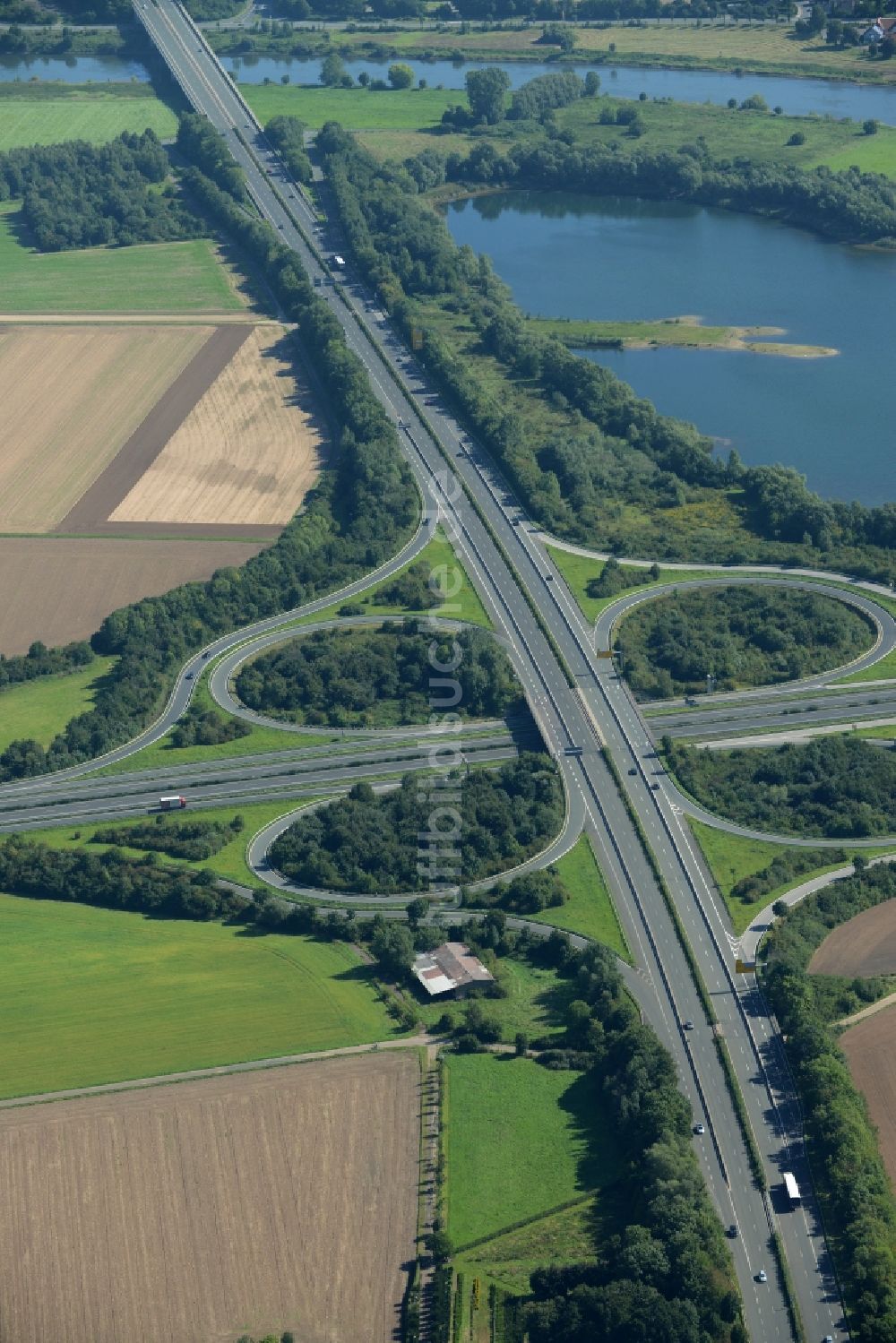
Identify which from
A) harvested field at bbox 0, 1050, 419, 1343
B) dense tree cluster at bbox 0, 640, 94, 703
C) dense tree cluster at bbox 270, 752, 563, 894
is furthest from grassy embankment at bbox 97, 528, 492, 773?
harvested field at bbox 0, 1050, 419, 1343

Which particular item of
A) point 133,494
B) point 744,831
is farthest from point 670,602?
point 133,494

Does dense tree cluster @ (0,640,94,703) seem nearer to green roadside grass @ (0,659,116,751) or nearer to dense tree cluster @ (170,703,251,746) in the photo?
green roadside grass @ (0,659,116,751)

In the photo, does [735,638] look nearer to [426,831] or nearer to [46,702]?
[426,831]

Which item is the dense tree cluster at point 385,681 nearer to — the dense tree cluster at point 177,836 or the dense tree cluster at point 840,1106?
the dense tree cluster at point 177,836

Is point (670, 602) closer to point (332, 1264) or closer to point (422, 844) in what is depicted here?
point (422, 844)

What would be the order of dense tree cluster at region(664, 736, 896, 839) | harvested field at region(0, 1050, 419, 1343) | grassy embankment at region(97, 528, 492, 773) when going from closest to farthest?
harvested field at region(0, 1050, 419, 1343) < dense tree cluster at region(664, 736, 896, 839) < grassy embankment at region(97, 528, 492, 773)

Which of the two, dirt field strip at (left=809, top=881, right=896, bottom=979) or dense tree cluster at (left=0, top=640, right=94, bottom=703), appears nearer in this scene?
dirt field strip at (left=809, top=881, right=896, bottom=979)

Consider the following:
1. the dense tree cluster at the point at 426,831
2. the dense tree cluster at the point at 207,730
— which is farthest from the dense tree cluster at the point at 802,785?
the dense tree cluster at the point at 207,730
